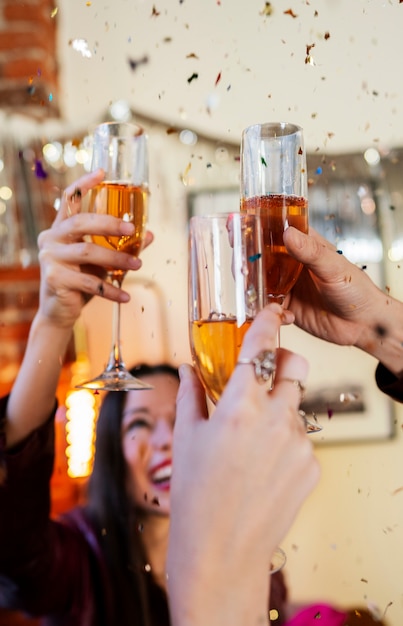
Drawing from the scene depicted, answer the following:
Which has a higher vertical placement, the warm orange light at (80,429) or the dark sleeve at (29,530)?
the warm orange light at (80,429)

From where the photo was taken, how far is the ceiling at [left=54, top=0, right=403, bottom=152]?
1160 mm

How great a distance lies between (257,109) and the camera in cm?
117

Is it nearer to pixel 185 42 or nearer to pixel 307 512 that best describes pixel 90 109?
pixel 185 42

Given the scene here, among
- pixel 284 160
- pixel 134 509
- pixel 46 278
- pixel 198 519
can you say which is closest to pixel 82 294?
pixel 46 278

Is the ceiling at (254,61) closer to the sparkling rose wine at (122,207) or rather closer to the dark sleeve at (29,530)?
the sparkling rose wine at (122,207)

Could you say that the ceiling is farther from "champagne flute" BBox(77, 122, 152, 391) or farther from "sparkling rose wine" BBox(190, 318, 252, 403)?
"sparkling rose wine" BBox(190, 318, 252, 403)

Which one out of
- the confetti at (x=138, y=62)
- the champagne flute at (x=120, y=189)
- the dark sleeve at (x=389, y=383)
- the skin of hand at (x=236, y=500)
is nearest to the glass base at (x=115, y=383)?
the champagne flute at (x=120, y=189)

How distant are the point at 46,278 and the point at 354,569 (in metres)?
0.70

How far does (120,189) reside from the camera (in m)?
0.91

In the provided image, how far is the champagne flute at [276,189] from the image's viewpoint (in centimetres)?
79

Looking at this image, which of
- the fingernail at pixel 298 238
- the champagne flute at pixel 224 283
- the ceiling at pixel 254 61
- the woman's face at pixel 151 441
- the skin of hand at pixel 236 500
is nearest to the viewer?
the skin of hand at pixel 236 500

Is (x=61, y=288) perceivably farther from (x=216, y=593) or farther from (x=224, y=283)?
(x=216, y=593)

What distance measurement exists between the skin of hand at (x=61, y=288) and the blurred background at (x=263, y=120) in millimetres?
223

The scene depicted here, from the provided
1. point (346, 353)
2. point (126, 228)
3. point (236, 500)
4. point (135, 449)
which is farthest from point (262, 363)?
point (135, 449)
